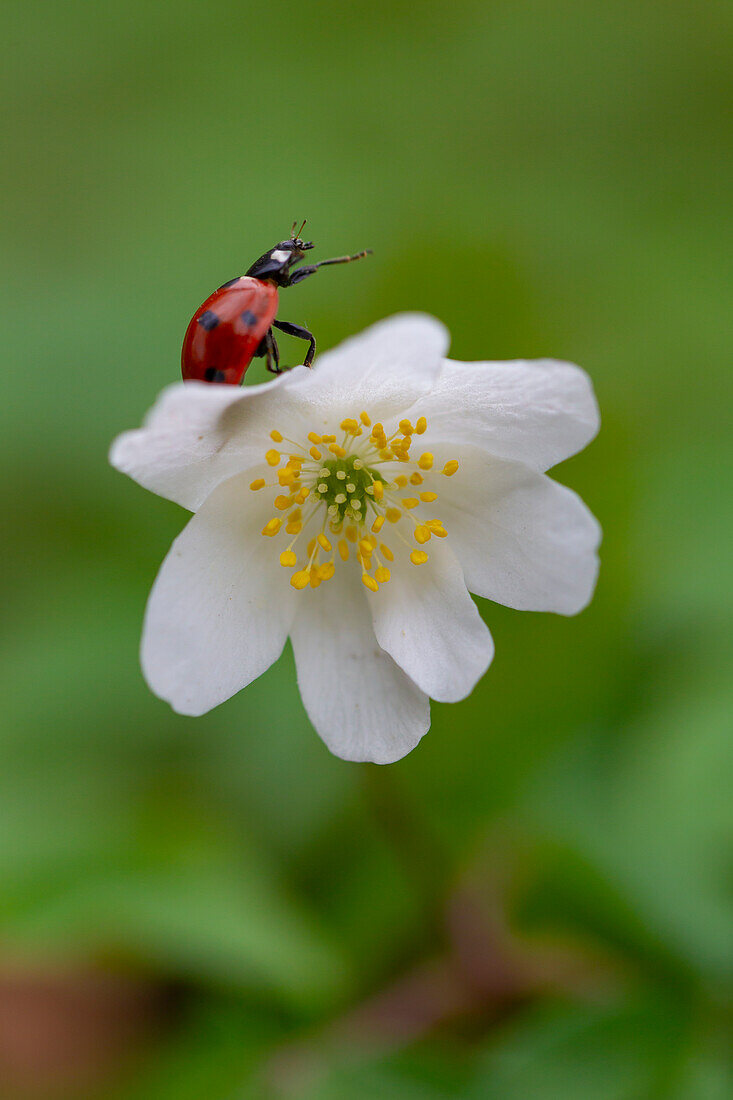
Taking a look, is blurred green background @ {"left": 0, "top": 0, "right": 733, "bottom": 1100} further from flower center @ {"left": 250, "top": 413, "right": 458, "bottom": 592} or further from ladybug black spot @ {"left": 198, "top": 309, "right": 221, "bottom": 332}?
ladybug black spot @ {"left": 198, "top": 309, "right": 221, "bottom": 332}

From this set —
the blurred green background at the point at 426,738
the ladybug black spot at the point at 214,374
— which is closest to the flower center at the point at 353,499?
the ladybug black spot at the point at 214,374

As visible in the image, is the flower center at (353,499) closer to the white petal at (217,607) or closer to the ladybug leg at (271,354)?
the white petal at (217,607)

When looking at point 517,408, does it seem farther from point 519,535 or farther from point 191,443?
point 191,443

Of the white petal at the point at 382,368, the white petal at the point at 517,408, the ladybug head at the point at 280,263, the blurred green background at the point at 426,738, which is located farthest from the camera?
the blurred green background at the point at 426,738

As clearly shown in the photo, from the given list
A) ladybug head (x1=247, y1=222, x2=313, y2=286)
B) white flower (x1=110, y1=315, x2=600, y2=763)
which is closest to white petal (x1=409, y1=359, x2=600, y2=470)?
white flower (x1=110, y1=315, x2=600, y2=763)

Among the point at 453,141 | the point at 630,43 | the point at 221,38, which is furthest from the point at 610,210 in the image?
the point at 221,38

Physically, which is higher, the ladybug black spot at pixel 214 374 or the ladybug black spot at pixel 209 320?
the ladybug black spot at pixel 209 320

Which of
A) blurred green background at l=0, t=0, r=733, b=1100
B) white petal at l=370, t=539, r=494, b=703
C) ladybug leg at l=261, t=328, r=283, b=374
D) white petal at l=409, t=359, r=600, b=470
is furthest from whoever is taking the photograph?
blurred green background at l=0, t=0, r=733, b=1100
